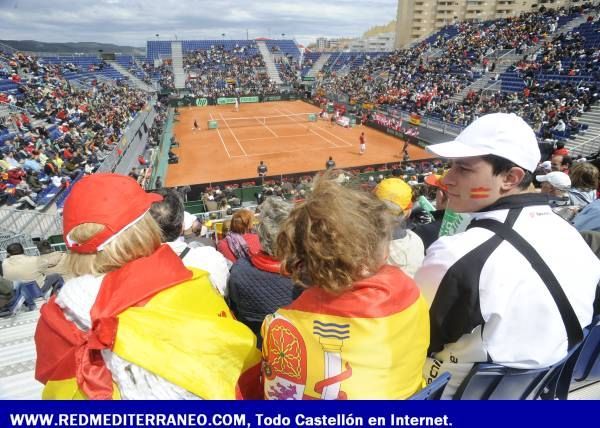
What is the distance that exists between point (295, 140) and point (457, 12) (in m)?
77.7

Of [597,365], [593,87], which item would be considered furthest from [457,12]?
[597,365]

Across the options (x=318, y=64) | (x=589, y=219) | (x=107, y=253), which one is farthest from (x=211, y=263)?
(x=318, y=64)

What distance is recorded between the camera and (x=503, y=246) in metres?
1.79

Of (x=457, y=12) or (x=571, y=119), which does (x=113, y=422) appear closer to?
(x=571, y=119)

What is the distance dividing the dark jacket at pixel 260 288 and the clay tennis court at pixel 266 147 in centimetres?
1986

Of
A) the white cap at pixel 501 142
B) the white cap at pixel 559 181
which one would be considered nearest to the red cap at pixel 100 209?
the white cap at pixel 501 142

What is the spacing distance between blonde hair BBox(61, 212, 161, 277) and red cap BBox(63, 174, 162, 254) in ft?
0.08

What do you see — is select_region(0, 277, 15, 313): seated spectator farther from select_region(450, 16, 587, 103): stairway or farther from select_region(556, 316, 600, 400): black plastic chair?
select_region(450, 16, 587, 103): stairway

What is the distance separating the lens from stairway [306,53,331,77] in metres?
65.2

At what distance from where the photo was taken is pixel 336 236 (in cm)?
145

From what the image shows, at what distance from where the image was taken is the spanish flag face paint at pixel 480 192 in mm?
2118

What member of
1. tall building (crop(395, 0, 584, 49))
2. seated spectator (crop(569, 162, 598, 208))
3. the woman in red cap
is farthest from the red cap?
tall building (crop(395, 0, 584, 49))

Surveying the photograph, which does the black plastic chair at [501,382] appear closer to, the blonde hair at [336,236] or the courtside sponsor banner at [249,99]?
the blonde hair at [336,236]

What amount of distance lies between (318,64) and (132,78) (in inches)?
1256
